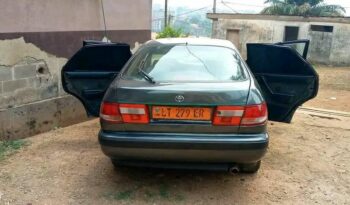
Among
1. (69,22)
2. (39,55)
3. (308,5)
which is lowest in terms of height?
(39,55)

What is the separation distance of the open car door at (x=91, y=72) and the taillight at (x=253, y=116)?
6.95ft

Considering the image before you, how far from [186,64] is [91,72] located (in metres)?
1.53

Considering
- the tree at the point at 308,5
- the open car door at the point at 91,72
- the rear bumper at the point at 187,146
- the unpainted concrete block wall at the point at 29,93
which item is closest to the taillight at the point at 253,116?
the rear bumper at the point at 187,146

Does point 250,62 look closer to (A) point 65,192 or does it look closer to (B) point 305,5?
(A) point 65,192

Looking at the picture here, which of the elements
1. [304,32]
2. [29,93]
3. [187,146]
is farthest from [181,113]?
[304,32]

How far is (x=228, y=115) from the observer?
134 inches

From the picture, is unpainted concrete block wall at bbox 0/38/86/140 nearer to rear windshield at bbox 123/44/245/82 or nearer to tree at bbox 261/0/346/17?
rear windshield at bbox 123/44/245/82

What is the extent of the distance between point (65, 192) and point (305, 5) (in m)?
25.9

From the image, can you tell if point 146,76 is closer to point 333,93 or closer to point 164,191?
point 164,191

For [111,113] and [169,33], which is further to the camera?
[169,33]

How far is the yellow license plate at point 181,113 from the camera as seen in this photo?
11.3 ft

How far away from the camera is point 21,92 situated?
17.9ft

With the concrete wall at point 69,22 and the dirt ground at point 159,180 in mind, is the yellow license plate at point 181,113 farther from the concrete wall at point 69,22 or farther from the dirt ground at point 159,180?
the concrete wall at point 69,22

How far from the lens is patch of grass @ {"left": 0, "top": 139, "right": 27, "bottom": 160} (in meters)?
4.80
